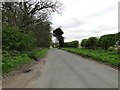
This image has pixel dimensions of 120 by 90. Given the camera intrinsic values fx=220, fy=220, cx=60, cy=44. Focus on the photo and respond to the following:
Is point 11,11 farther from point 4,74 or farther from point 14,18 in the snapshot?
point 4,74

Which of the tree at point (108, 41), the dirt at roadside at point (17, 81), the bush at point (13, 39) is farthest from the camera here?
the tree at point (108, 41)

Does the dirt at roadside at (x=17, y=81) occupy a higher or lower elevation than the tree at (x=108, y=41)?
lower

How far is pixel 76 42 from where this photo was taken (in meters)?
71.8

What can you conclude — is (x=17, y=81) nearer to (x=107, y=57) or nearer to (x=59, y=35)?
(x=107, y=57)

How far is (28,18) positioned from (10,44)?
14036mm

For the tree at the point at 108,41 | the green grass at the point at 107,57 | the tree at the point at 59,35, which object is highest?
the tree at the point at 59,35

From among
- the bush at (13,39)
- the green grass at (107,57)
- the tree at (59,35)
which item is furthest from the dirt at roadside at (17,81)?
the tree at (59,35)

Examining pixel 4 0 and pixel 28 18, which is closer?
pixel 4 0

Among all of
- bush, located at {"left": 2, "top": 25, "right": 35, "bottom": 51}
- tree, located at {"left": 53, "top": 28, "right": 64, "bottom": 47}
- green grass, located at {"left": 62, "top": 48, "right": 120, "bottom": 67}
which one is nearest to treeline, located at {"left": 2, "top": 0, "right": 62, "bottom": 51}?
A: bush, located at {"left": 2, "top": 25, "right": 35, "bottom": 51}

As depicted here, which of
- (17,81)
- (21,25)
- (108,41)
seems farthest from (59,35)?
(17,81)

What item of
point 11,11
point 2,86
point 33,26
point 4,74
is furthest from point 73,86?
point 33,26

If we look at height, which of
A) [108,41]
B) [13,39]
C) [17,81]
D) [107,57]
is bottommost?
[17,81]

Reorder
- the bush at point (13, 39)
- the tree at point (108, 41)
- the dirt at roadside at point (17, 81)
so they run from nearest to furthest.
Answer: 1. the dirt at roadside at point (17, 81)
2. the bush at point (13, 39)
3. the tree at point (108, 41)

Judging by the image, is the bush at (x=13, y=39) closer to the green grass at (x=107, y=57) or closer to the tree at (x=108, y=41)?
the green grass at (x=107, y=57)
